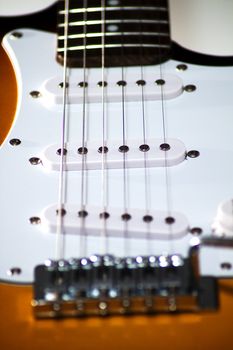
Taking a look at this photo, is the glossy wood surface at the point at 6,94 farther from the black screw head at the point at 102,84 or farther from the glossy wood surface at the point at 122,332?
the glossy wood surface at the point at 122,332

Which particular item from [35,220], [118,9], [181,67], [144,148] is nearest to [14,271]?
[35,220]

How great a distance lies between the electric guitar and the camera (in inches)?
38.6

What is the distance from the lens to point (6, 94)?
1422 millimetres

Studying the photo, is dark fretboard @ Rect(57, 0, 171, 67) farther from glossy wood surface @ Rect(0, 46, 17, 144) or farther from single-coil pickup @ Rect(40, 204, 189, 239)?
single-coil pickup @ Rect(40, 204, 189, 239)

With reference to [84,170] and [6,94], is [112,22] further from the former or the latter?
[84,170]

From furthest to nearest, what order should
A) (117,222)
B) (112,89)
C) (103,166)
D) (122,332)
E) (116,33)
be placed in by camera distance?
(116,33) < (112,89) < (103,166) < (117,222) < (122,332)

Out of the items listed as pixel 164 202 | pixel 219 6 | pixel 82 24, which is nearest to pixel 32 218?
pixel 164 202

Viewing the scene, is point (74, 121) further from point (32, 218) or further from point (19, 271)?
point (19, 271)

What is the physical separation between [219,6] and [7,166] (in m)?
0.66

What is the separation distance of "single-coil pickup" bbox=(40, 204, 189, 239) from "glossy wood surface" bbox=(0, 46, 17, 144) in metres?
0.25

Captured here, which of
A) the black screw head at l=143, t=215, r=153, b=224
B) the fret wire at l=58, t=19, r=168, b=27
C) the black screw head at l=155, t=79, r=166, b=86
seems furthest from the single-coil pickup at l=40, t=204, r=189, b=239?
the fret wire at l=58, t=19, r=168, b=27

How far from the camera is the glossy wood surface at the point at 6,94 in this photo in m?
1.34

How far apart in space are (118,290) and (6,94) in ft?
1.89

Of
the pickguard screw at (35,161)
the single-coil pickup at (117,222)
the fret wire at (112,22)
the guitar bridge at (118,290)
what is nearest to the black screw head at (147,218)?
the single-coil pickup at (117,222)
